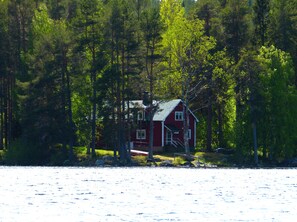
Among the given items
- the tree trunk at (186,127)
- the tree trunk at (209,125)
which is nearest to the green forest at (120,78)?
the tree trunk at (209,125)

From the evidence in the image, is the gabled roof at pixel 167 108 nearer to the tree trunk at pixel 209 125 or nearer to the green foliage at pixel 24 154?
the tree trunk at pixel 209 125

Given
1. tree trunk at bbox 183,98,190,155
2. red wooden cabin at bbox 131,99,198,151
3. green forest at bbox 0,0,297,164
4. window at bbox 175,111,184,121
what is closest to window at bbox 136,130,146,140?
red wooden cabin at bbox 131,99,198,151

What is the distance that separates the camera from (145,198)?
145 feet

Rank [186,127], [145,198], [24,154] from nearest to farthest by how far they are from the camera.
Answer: [145,198]
[24,154]
[186,127]

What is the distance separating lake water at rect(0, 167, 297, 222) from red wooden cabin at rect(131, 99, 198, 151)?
35223mm

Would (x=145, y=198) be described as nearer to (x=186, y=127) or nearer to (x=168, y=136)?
(x=186, y=127)

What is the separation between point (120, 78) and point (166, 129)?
14298 mm

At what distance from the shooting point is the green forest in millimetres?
88188

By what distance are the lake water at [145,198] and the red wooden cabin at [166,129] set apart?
35223mm

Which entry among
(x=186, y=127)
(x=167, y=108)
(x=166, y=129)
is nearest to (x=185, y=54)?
(x=186, y=127)

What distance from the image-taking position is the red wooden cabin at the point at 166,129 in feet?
329

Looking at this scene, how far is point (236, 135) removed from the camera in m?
90.9

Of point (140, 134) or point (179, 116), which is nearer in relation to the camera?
point (140, 134)

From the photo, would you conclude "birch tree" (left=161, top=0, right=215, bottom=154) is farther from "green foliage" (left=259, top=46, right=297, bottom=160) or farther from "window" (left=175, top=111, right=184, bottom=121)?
"window" (left=175, top=111, right=184, bottom=121)
